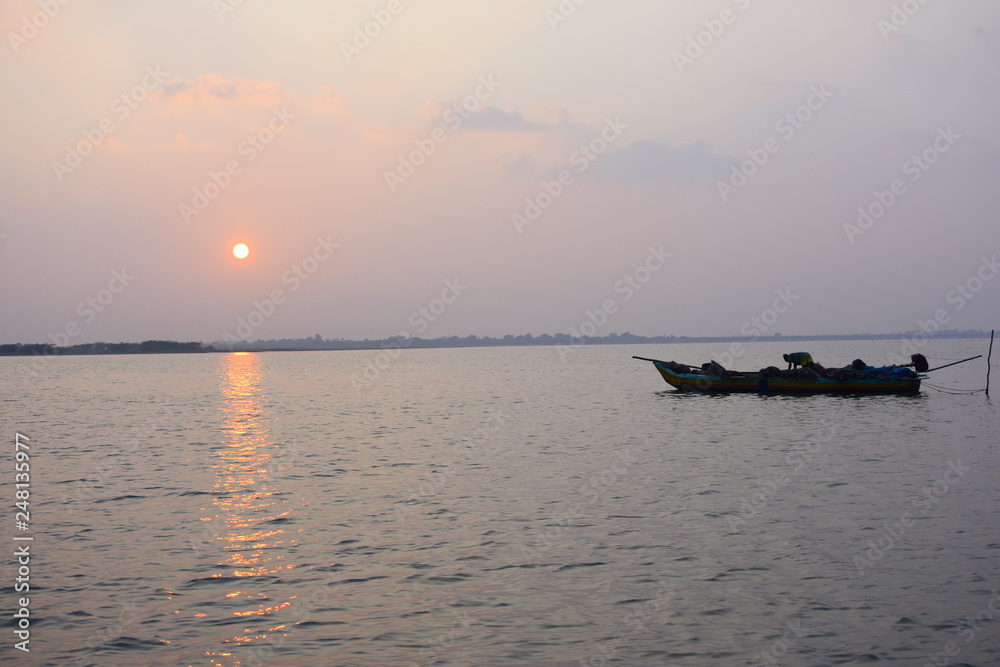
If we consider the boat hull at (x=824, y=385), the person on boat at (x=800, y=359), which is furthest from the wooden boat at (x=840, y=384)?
the person on boat at (x=800, y=359)

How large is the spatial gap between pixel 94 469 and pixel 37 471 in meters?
1.80

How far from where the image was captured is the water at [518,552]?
11.1 m

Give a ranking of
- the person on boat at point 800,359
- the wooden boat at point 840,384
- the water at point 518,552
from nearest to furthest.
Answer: the water at point 518,552, the wooden boat at point 840,384, the person on boat at point 800,359

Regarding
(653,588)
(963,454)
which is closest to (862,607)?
(653,588)

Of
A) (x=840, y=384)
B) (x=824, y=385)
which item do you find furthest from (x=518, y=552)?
(x=840, y=384)

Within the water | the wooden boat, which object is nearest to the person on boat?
the wooden boat

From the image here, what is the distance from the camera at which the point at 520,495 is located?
874 inches

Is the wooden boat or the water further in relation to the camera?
the wooden boat

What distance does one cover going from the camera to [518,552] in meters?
15.8

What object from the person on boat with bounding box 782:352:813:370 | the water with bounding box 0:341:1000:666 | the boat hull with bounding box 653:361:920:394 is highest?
the person on boat with bounding box 782:352:813:370

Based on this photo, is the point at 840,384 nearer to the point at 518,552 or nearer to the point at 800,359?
the point at 800,359

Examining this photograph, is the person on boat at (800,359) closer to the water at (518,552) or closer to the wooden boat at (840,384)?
the wooden boat at (840,384)

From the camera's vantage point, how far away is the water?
11.1m

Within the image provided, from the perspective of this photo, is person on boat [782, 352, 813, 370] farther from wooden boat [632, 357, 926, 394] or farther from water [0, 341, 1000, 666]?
water [0, 341, 1000, 666]
